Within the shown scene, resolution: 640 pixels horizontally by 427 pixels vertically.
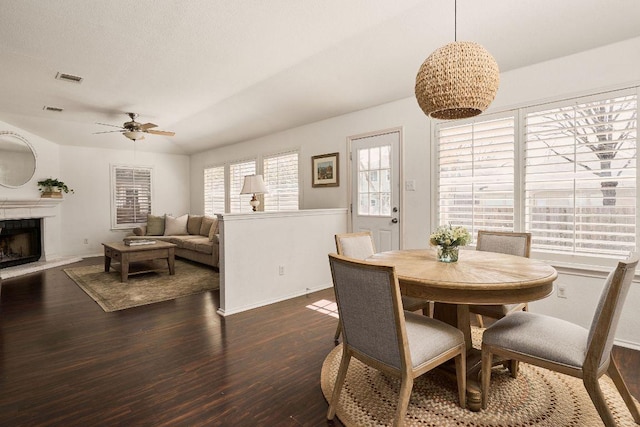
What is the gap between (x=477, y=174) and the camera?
3.37m

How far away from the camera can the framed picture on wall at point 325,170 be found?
15.6 feet

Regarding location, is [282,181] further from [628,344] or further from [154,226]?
[628,344]

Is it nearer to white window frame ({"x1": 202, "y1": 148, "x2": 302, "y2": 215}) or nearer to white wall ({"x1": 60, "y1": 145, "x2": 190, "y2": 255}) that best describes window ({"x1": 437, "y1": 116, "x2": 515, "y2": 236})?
white window frame ({"x1": 202, "y1": 148, "x2": 302, "y2": 215})

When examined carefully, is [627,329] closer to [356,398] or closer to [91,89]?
[356,398]

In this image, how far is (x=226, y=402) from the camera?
1.93 meters

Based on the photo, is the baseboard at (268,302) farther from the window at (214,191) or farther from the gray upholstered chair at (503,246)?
the window at (214,191)

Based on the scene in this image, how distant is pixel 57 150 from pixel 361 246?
6.83 meters

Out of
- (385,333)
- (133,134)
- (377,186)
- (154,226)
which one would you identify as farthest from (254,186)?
(385,333)

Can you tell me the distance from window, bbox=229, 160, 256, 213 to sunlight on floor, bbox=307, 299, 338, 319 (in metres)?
3.21

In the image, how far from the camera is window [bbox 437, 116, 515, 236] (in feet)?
10.5

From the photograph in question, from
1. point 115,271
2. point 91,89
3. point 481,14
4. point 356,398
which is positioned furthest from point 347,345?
point 115,271

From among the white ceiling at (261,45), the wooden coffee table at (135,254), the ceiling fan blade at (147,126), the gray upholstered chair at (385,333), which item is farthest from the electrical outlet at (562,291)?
the ceiling fan blade at (147,126)

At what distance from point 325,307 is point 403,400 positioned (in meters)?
2.17

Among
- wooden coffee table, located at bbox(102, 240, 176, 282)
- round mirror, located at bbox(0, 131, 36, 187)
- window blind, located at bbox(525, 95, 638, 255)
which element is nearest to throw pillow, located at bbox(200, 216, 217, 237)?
wooden coffee table, located at bbox(102, 240, 176, 282)
